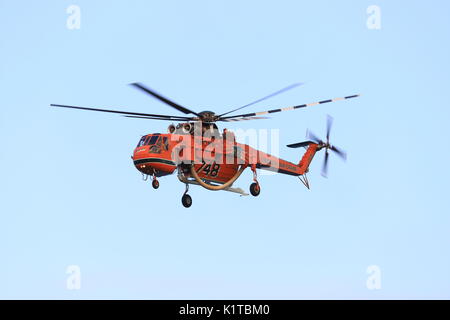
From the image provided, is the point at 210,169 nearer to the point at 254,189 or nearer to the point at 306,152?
the point at 254,189

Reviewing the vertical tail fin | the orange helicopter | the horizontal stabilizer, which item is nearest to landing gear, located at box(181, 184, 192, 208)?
the orange helicopter

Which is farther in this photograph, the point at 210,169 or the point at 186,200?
the point at 210,169

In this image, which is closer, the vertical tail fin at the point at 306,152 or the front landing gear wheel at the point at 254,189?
the front landing gear wheel at the point at 254,189

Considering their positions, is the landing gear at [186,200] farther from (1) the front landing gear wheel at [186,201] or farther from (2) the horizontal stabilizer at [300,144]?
(2) the horizontal stabilizer at [300,144]

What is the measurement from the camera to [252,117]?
156 feet

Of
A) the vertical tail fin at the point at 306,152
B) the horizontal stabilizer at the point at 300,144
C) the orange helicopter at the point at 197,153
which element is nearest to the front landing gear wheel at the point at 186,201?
the orange helicopter at the point at 197,153

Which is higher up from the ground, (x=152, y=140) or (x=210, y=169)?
(x=152, y=140)

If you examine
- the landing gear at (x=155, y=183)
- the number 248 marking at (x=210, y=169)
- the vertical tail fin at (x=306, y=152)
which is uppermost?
the vertical tail fin at (x=306, y=152)

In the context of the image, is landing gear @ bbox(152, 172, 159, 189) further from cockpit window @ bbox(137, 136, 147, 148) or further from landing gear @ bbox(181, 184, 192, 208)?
landing gear @ bbox(181, 184, 192, 208)

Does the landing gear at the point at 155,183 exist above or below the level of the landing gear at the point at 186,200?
above

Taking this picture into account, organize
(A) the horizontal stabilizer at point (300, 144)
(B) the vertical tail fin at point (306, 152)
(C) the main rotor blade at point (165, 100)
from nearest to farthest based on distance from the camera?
(C) the main rotor blade at point (165, 100) → (B) the vertical tail fin at point (306, 152) → (A) the horizontal stabilizer at point (300, 144)

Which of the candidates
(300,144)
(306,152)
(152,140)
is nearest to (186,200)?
(152,140)
